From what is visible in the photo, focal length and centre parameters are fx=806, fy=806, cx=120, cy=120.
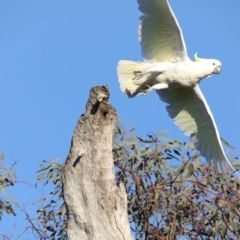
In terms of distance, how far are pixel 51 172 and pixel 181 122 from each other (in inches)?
49.2

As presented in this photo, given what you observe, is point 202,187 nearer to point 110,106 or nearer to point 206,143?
point 206,143

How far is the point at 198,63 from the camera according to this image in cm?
576

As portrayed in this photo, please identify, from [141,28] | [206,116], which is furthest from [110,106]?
[206,116]

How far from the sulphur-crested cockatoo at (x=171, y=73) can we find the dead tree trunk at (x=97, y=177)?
1.82 m

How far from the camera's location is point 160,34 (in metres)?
5.69

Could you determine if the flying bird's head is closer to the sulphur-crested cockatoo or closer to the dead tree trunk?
the sulphur-crested cockatoo

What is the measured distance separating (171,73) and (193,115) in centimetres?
53

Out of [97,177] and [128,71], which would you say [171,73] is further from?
[97,177]

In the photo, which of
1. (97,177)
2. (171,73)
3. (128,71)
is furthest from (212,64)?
(97,177)

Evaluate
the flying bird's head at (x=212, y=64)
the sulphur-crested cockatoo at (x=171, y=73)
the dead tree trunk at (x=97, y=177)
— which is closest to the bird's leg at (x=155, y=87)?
the sulphur-crested cockatoo at (x=171, y=73)

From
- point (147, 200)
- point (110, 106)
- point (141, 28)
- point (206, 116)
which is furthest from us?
point (206, 116)

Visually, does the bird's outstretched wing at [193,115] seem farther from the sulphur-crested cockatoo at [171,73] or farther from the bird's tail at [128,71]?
the bird's tail at [128,71]

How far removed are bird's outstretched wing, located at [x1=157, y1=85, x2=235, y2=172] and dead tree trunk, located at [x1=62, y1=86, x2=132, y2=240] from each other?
204 cm

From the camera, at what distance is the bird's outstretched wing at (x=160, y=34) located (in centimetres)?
549
